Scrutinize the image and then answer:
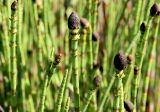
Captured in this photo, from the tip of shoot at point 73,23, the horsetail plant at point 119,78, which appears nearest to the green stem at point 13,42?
the tip of shoot at point 73,23

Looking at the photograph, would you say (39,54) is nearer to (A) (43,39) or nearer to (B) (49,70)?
(A) (43,39)

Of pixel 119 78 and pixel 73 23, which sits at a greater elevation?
pixel 73 23

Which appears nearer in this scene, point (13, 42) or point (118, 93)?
point (118, 93)

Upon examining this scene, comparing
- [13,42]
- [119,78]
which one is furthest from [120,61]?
[13,42]

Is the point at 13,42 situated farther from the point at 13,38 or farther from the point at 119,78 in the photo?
the point at 119,78

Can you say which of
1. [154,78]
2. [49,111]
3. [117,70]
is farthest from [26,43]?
[117,70]

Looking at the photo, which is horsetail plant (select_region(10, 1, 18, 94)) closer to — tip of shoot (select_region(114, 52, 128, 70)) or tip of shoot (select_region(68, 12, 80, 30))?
tip of shoot (select_region(68, 12, 80, 30))

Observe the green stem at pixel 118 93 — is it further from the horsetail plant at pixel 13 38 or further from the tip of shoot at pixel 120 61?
the horsetail plant at pixel 13 38

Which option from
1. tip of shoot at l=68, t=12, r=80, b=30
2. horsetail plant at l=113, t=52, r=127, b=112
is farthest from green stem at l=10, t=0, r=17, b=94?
horsetail plant at l=113, t=52, r=127, b=112
